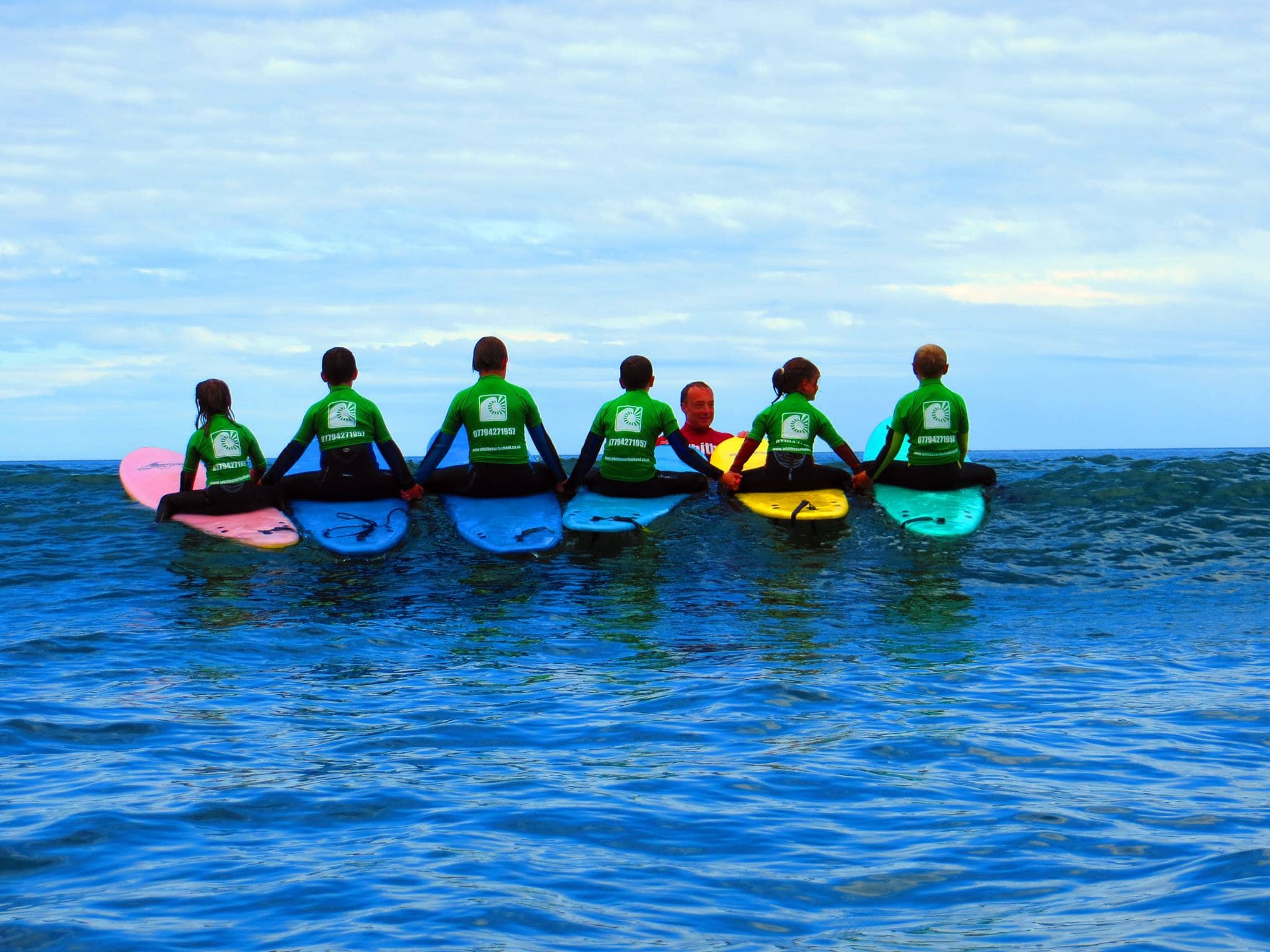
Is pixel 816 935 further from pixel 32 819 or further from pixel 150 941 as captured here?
pixel 32 819

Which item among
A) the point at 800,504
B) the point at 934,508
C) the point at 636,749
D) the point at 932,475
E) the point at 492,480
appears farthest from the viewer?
the point at 932,475

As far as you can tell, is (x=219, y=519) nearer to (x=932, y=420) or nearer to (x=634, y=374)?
(x=634, y=374)

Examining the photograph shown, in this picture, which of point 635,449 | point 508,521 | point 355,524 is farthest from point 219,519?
point 635,449

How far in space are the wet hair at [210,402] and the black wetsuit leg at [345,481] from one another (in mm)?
897

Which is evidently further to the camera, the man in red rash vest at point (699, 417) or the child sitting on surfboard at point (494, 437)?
the man in red rash vest at point (699, 417)

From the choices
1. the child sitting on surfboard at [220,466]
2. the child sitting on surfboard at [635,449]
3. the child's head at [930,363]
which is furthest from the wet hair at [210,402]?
the child's head at [930,363]

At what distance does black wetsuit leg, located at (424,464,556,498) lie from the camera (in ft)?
34.1

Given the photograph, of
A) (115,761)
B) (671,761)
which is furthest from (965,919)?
(115,761)

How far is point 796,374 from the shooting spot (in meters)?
10.1

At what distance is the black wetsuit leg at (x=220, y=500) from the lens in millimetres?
10258

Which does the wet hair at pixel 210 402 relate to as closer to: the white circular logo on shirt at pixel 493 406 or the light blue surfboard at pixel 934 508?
the white circular logo on shirt at pixel 493 406

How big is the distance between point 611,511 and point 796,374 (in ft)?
6.37

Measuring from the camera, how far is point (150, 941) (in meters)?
3.11

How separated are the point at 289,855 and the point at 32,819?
978mm
